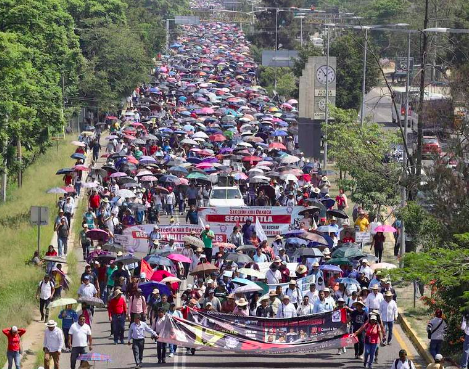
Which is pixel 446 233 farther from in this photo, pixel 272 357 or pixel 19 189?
pixel 19 189

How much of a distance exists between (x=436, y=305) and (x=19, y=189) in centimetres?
3172

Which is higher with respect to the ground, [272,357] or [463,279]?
[463,279]

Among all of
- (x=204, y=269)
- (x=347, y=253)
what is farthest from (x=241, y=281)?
(x=347, y=253)

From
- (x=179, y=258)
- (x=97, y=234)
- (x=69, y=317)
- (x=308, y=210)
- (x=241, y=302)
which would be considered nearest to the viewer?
(x=69, y=317)

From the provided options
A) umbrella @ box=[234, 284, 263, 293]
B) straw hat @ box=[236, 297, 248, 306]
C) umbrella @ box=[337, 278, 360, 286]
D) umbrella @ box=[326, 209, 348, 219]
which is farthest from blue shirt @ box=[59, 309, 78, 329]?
umbrella @ box=[326, 209, 348, 219]

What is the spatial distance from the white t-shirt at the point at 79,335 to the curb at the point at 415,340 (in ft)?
21.5

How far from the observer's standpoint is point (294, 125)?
233 ft

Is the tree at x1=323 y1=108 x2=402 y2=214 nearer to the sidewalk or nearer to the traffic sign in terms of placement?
the traffic sign

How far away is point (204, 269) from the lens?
28.9 meters

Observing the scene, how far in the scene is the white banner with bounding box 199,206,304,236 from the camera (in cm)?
3688

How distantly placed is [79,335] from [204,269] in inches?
254

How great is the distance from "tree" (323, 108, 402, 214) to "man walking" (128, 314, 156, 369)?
13.5 meters

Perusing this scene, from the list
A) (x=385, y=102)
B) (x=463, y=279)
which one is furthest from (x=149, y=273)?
(x=385, y=102)

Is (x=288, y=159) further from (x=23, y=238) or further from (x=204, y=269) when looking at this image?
(x=204, y=269)
